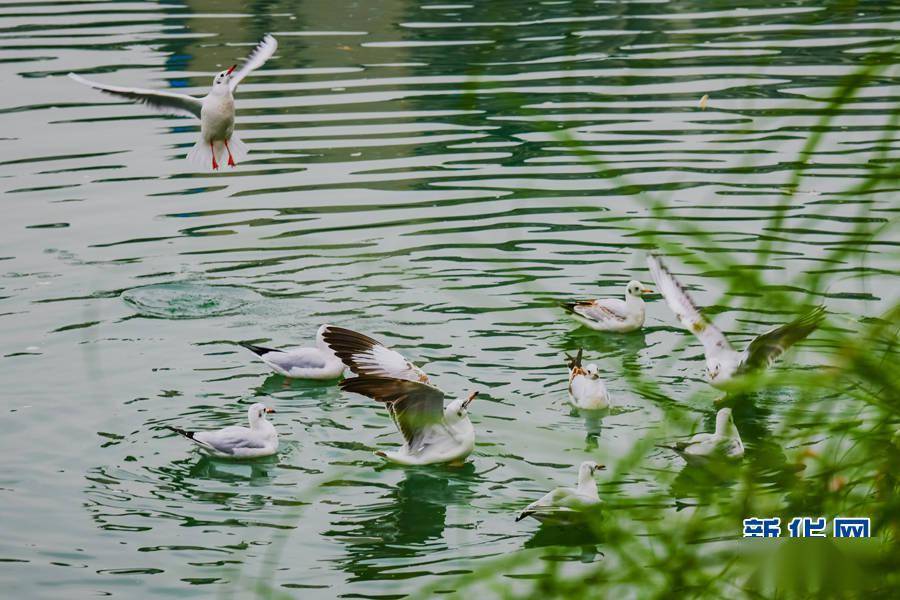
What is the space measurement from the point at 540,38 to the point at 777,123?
6.45m

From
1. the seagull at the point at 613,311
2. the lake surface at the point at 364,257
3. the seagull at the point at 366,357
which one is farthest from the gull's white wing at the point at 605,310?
the seagull at the point at 366,357

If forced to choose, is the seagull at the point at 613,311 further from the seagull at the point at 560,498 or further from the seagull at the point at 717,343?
the seagull at the point at 560,498

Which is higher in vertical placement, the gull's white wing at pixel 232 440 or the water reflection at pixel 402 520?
the gull's white wing at pixel 232 440

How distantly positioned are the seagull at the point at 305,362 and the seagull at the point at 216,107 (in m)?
2.48

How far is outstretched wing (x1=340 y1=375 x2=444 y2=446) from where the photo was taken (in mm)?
7992

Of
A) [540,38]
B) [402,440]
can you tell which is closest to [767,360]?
[402,440]

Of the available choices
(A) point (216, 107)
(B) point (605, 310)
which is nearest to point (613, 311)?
(B) point (605, 310)

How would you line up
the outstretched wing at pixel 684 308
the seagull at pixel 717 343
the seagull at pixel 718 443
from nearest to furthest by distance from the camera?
the seagull at pixel 718 443 < the seagull at pixel 717 343 < the outstretched wing at pixel 684 308

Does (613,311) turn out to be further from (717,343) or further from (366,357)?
(366,357)

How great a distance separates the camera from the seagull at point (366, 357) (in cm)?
851

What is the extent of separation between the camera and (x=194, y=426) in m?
9.06

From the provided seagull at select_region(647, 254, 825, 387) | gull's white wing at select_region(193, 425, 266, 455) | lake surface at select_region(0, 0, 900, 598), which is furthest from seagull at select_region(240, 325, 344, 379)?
seagull at select_region(647, 254, 825, 387)

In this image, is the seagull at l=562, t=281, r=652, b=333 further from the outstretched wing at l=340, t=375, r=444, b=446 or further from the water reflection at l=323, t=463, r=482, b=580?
the outstretched wing at l=340, t=375, r=444, b=446

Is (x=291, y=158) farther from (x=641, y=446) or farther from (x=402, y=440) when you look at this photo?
(x=641, y=446)
